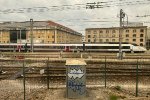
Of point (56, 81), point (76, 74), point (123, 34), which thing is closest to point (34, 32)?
point (123, 34)

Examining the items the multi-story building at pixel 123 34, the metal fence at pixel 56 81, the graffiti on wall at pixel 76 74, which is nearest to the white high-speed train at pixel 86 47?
the metal fence at pixel 56 81

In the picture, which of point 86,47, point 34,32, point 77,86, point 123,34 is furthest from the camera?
point 123,34

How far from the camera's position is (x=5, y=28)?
123 metres

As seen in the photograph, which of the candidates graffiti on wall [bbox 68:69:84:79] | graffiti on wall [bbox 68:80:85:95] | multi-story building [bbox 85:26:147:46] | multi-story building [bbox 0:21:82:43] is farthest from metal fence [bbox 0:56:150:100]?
multi-story building [bbox 85:26:147:46]

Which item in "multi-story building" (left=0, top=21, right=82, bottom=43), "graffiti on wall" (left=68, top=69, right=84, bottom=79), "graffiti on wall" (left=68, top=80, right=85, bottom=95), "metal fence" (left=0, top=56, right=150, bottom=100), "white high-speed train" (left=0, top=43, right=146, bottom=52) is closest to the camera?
"graffiti on wall" (left=68, top=80, right=85, bottom=95)

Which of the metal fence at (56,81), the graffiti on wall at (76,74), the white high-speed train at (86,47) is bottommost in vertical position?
the metal fence at (56,81)

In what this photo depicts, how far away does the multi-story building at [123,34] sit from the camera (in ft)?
426

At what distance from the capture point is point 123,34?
134500mm

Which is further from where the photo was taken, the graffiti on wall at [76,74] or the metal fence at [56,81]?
the metal fence at [56,81]

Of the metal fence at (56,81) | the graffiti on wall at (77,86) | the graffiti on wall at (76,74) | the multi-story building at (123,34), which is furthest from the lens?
the multi-story building at (123,34)

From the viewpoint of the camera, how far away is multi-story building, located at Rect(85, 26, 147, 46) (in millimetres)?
129875

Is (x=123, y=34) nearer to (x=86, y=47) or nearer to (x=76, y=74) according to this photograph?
(x=86, y=47)

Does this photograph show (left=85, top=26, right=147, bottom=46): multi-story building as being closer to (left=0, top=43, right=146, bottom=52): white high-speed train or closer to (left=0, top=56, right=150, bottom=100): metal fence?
(left=0, top=43, right=146, bottom=52): white high-speed train

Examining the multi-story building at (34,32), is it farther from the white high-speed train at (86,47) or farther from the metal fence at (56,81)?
the metal fence at (56,81)
